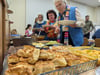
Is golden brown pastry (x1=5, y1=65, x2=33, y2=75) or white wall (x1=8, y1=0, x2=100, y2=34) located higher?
white wall (x1=8, y1=0, x2=100, y2=34)

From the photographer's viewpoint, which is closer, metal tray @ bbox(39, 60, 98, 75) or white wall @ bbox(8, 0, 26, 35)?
metal tray @ bbox(39, 60, 98, 75)

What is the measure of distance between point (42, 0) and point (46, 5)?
321 mm

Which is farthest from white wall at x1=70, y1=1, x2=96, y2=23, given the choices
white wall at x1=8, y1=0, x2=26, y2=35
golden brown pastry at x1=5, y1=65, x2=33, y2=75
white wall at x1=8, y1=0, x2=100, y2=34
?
golden brown pastry at x1=5, y1=65, x2=33, y2=75

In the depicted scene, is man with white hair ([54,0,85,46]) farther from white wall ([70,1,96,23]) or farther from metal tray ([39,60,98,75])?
white wall ([70,1,96,23])

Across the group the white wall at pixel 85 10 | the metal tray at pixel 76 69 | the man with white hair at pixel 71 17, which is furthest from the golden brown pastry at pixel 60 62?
the white wall at pixel 85 10

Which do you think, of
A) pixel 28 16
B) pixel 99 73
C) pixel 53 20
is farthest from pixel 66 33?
pixel 28 16

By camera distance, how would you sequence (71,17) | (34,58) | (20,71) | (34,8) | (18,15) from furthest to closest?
(34,8), (18,15), (71,17), (34,58), (20,71)

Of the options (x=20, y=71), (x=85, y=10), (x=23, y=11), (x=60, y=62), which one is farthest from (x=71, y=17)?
(x=85, y=10)

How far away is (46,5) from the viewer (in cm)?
563

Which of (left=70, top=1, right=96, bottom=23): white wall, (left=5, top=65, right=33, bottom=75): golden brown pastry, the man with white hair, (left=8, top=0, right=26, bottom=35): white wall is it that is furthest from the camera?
(left=70, top=1, right=96, bottom=23): white wall

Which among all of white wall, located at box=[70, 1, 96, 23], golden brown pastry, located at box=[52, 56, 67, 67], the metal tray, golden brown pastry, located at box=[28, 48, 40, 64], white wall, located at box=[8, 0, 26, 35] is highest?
white wall, located at box=[70, 1, 96, 23]

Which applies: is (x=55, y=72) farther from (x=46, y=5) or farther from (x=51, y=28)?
(x=46, y=5)

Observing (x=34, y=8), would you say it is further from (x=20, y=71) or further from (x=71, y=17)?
(x=20, y=71)

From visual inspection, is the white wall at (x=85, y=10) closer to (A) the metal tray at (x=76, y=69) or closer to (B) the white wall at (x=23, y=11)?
(B) the white wall at (x=23, y=11)
